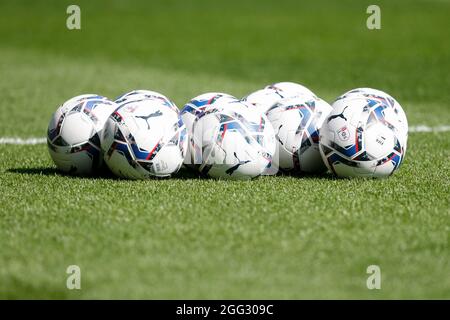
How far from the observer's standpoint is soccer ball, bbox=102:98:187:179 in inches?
299

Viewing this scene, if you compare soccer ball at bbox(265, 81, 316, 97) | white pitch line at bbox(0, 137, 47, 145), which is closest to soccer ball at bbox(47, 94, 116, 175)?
soccer ball at bbox(265, 81, 316, 97)

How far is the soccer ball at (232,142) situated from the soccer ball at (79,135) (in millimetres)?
1079

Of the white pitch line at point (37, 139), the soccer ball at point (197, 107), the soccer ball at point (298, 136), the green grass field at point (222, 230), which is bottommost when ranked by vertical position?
the green grass field at point (222, 230)

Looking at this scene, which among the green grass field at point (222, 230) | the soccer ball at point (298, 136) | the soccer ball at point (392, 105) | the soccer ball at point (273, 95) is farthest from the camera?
the soccer ball at point (273, 95)

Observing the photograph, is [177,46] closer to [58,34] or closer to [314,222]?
[58,34]

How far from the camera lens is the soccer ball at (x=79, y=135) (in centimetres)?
803

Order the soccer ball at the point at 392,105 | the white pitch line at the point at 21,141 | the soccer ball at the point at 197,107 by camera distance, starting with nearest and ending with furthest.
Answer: the soccer ball at the point at 392,105, the soccer ball at the point at 197,107, the white pitch line at the point at 21,141

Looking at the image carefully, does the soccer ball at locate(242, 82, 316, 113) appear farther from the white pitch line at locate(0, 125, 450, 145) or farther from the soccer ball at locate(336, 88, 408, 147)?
the white pitch line at locate(0, 125, 450, 145)

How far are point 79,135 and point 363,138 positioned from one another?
2997 millimetres

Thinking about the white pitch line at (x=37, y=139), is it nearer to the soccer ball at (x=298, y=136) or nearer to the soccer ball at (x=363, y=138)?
the soccer ball at (x=298, y=136)

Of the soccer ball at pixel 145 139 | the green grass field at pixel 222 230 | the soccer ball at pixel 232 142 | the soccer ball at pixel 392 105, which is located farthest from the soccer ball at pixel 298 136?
the soccer ball at pixel 145 139

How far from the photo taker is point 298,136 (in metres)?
8.23

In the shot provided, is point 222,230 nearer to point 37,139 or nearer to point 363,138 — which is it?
point 363,138

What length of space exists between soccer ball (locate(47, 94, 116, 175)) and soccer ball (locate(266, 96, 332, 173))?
186 centimetres
